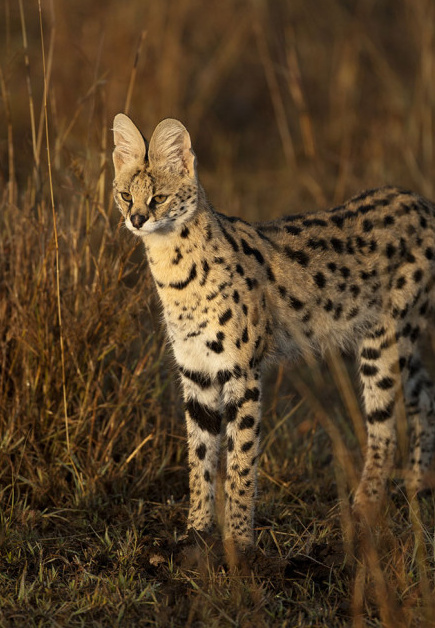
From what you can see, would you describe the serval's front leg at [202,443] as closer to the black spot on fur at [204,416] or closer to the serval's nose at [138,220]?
the black spot on fur at [204,416]

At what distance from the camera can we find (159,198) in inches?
152

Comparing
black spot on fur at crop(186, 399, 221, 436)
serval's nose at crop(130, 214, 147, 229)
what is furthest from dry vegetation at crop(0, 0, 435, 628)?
serval's nose at crop(130, 214, 147, 229)

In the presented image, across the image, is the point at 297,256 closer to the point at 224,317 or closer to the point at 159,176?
the point at 224,317

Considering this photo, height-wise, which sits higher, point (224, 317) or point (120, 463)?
point (224, 317)

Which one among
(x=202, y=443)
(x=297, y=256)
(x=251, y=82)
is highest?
(x=251, y=82)

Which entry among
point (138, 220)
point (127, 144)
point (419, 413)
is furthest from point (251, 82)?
point (138, 220)

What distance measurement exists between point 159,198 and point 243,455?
115 cm

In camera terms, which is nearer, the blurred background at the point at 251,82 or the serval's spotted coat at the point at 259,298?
the serval's spotted coat at the point at 259,298

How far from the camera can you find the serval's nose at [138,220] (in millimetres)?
3713

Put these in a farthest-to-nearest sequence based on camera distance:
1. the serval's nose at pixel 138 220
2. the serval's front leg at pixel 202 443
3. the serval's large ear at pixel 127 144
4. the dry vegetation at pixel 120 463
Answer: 1. the serval's front leg at pixel 202 443
2. the serval's large ear at pixel 127 144
3. the serval's nose at pixel 138 220
4. the dry vegetation at pixel 120 463

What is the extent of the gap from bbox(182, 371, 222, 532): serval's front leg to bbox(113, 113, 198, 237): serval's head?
0.78m

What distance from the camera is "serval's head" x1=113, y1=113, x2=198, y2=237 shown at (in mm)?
3850

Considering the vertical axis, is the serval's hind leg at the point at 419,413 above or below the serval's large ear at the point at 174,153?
below

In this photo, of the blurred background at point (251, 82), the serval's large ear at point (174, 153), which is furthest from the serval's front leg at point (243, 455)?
the blurred background at point (251, 82)
